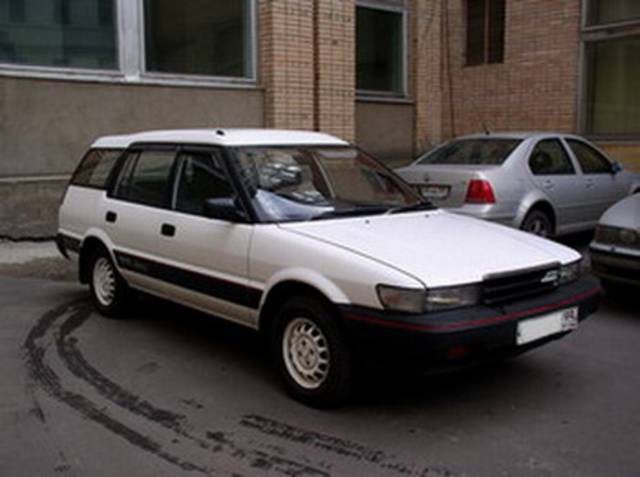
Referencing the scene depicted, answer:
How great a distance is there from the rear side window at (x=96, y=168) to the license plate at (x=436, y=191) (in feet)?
11.2

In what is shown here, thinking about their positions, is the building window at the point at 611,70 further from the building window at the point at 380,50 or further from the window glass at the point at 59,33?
the window glass at the point at 59,33

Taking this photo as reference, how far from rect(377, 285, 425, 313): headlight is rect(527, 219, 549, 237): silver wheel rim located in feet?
16.2

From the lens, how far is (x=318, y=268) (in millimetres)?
4172

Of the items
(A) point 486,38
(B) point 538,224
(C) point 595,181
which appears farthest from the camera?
(A) point 486,38

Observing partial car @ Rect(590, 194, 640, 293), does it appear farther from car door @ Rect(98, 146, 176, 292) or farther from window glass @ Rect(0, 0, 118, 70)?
window glass @ Rect(0, 0, 118, 70)

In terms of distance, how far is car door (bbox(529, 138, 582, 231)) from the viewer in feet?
Answer: 28.2

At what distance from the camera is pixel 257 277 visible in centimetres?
456

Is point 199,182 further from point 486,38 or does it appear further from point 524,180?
point 486,38

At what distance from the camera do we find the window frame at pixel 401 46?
12.6 metres

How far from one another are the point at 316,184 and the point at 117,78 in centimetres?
559

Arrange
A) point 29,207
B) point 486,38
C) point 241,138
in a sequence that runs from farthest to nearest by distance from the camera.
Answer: point 486,38 → point 29,207 → point 241,138

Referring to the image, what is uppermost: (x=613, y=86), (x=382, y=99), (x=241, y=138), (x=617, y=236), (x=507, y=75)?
(x=507, y=75)

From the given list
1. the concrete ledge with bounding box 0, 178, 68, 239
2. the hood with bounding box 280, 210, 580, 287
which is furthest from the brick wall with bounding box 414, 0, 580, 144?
the hood with bounding box 280, 210, 580, 287

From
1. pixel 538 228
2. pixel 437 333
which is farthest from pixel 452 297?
pixel 538 228
